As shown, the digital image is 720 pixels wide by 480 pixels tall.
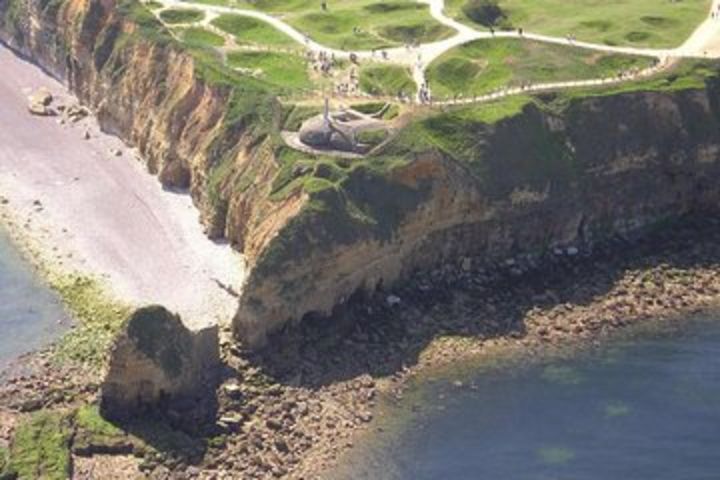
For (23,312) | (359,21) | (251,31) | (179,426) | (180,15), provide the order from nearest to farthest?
(179,426) → (23,312) → (251,31) → (359,21) → (180,15)

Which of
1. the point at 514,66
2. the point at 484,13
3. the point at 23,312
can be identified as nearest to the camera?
the point at 23,312

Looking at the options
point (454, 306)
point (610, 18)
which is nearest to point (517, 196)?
point (454, 306)

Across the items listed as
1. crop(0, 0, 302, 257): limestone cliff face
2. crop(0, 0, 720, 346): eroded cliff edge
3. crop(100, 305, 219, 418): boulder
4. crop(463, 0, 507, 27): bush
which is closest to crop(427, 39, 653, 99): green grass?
crop(0, 0, 720, 346): eroded cliff edge

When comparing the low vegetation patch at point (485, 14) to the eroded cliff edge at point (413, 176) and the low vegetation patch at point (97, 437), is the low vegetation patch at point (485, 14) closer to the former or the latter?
the eroded cliff edge at point (413, 176)

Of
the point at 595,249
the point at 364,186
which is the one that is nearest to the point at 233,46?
the point at 364,186

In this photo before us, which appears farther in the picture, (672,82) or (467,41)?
(467,41)

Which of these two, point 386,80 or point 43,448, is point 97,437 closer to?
point 43,448
